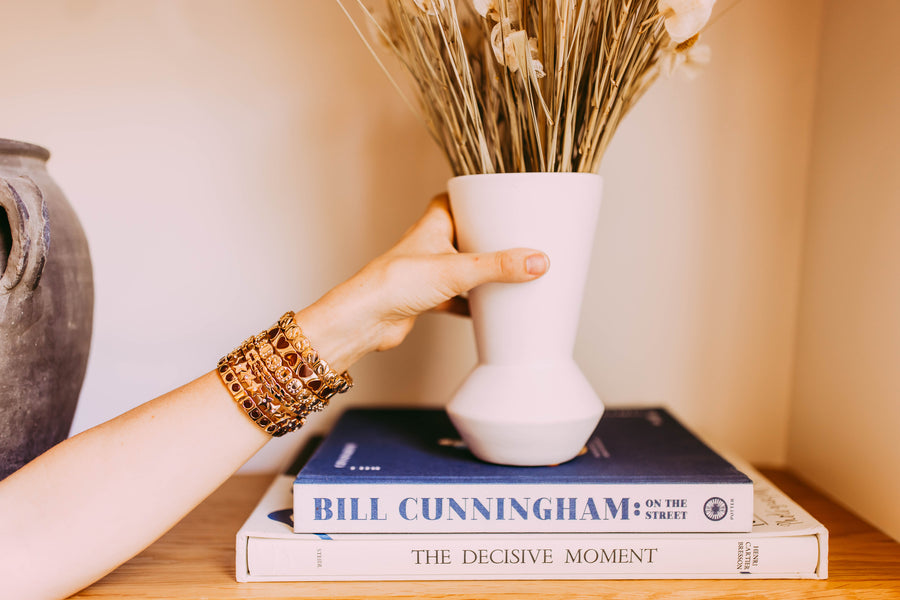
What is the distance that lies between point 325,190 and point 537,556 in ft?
1.72

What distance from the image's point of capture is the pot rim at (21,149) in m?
0.56

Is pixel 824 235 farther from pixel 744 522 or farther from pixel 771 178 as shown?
pixel 744 522

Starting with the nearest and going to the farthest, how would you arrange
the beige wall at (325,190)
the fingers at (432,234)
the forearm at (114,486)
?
1. the forearm at (114,486)
2. the fingers at (432,234)
3. the beige wall at (325,190)

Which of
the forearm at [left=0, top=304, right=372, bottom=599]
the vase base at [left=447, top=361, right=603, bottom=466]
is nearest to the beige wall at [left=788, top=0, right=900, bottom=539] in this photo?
the vase base at [left=447, top=361, right=603, bottom=466]

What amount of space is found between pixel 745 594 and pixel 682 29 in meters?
0.45

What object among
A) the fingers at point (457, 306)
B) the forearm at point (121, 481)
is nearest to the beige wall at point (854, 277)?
the fingers at point (457, 306)

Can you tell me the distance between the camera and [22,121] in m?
0.80

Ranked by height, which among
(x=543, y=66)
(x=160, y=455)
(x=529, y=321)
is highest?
(x=543, y=66)

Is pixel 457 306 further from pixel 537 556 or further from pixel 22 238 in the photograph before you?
pixel 22 238

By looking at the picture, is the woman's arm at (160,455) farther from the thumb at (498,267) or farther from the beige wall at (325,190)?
the beige wall at (325,190)

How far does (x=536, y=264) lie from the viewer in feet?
1.76

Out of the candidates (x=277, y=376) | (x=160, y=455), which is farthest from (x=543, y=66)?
(x=160, y=455)

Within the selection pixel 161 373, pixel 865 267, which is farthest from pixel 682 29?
pixel 161 373

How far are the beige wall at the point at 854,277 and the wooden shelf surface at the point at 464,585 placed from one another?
0.10 meters
